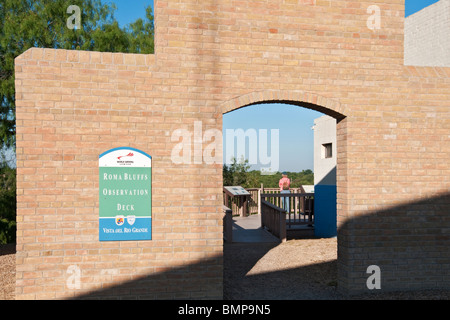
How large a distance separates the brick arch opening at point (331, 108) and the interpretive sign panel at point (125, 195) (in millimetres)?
1533

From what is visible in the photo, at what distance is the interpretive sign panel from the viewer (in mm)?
5562

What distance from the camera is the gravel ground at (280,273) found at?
6.21 meters

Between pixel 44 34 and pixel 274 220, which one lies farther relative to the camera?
pixel 274 220

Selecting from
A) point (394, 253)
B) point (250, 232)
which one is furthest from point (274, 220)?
point (394, 253)

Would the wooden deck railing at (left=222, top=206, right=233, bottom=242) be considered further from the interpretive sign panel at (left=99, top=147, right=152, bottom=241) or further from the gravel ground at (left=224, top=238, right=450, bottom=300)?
the interpretive sign panel at (left=99, top=147, right=152, bottom=241)

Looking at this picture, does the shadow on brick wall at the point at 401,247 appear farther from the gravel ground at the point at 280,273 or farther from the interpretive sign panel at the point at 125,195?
the interpretive sign panel at the point at 125,195

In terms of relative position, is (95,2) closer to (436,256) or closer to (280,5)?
(280,5)

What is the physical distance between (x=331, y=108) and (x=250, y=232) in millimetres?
7021

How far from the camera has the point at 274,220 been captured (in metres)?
11.7

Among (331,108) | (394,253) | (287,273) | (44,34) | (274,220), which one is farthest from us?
(274,220)

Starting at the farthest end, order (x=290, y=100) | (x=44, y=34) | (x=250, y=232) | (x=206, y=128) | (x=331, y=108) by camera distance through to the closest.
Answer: (x=250, y=232) < (x=44, y=34) < (x=331, y=108) < (x=290, y=100) < (x=206, y=128)

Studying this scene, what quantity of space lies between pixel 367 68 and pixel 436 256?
10.9ft

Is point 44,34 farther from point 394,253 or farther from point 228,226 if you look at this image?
point 394,253

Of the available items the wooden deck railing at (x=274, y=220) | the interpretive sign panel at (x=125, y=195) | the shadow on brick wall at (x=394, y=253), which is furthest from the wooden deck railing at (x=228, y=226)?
the interpretive sign panel at (x=125, y=195)
